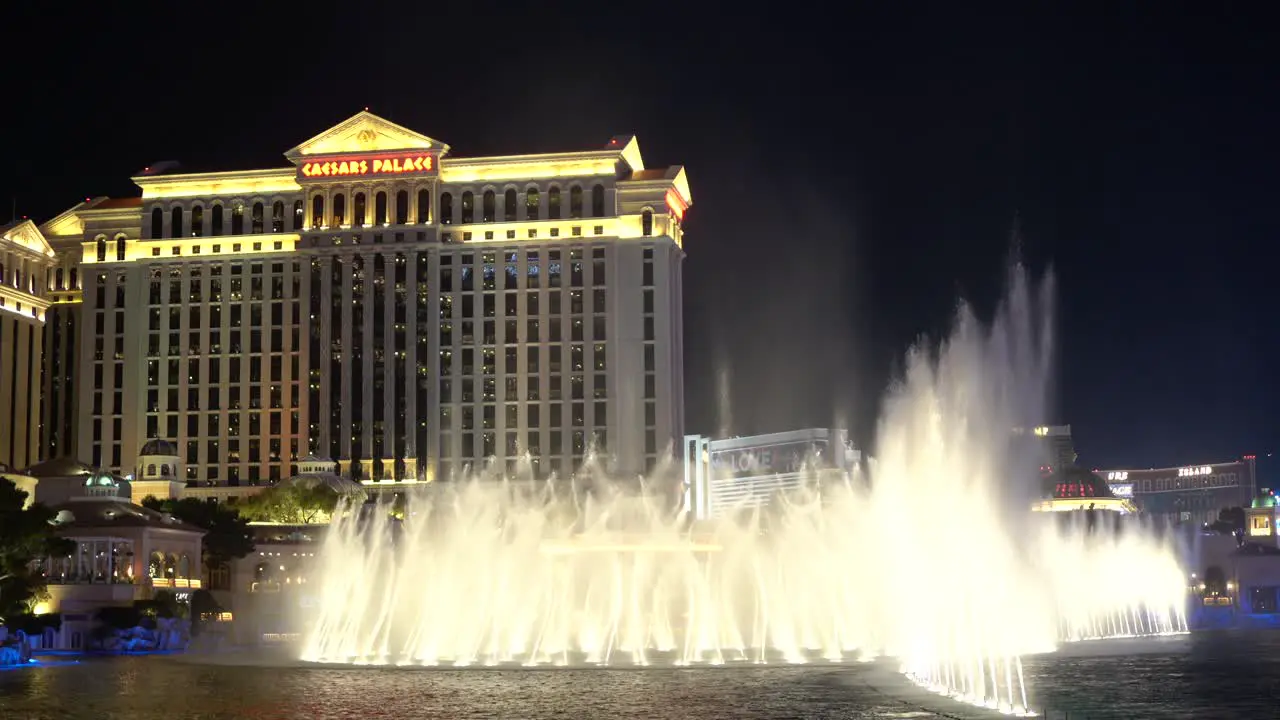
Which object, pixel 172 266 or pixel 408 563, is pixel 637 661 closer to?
pixel 408 563

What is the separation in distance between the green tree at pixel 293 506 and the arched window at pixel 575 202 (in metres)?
33.4

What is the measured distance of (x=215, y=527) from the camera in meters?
108

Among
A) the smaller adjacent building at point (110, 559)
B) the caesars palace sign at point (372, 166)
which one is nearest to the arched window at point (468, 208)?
the caesars palace sign at point (372, 166)

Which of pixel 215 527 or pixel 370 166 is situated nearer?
pixel 215 527

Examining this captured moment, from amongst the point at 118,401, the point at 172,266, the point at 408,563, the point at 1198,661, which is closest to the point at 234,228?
the point at 172,266

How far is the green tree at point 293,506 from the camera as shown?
397 ft

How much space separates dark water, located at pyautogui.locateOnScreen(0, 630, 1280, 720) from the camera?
41250 millimetres

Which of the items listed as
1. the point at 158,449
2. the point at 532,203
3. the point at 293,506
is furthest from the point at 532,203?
the point at 158,449

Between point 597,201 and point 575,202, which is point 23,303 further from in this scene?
point 597,201

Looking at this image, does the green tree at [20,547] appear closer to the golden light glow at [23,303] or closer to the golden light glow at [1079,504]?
the golden light glow at [23,303]

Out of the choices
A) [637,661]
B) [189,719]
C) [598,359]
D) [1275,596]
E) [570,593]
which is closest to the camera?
[189,719]

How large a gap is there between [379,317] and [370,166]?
13537mm

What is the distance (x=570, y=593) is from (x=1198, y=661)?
2953 centimetres

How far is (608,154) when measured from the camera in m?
135
